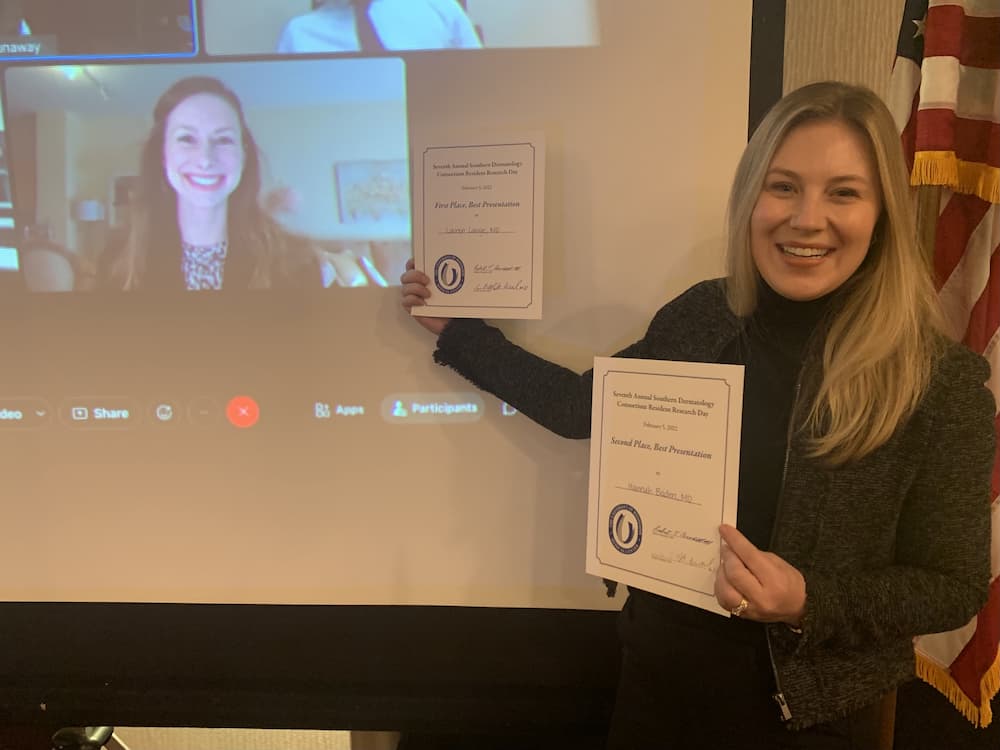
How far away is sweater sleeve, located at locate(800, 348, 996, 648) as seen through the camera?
79 cm

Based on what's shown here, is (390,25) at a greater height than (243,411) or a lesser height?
greater

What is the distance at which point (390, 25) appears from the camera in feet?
3.82

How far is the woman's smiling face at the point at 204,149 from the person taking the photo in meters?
1.21

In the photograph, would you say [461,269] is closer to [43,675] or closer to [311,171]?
[311,171]

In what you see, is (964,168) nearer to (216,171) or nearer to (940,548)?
(940,548)

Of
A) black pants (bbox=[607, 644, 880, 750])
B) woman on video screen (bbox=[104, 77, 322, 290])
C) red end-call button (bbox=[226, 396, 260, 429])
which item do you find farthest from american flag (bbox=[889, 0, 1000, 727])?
red end-call button (bbox=[226, 396, 260, 429])

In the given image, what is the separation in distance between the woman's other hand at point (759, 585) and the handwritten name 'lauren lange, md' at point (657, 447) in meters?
0.10

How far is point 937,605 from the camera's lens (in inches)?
31.9

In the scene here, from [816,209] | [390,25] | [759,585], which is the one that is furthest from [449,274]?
[759,585]

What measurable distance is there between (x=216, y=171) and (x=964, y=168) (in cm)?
132

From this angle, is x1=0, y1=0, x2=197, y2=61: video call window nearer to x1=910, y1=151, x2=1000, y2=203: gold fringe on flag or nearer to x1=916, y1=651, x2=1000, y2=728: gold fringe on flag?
x1=910, y1=151, x2=1000, y2=203: gold fringe on flag

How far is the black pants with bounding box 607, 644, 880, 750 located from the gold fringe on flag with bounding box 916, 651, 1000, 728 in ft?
1.54

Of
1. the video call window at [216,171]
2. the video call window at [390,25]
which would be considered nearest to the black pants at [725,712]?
the video call window at [216,171]

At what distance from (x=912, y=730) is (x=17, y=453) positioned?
6.51ft
